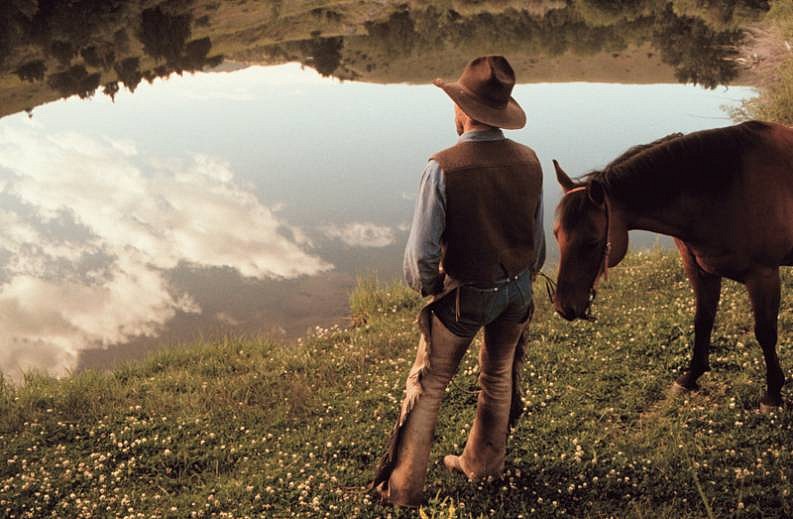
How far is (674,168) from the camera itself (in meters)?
6.45

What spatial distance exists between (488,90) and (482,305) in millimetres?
1715

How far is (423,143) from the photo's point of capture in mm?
41219

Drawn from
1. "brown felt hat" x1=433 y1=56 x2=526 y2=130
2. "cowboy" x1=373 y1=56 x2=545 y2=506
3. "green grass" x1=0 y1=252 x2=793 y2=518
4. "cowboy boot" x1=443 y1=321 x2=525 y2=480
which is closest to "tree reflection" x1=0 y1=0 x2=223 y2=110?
"green grass" x1=0 y1=252 x2=793 y2=518

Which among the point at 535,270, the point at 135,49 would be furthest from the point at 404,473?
the point at 135,49

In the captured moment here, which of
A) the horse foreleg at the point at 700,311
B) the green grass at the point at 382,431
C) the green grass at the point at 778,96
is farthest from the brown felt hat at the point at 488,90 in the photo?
the green grass at the point at 778,96

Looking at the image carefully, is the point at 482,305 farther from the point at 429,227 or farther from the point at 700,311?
the point at 700,311

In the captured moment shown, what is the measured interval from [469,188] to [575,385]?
14.4 ft

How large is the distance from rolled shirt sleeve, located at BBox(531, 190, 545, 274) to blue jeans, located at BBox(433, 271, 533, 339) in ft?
0.62

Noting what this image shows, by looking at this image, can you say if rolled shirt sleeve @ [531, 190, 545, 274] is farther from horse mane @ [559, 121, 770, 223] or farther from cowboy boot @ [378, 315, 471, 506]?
cowboy boot @ [378, 315, 471, 506]

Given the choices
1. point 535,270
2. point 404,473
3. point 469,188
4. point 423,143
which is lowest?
point 423,143

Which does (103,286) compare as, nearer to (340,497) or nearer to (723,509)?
(340,497)

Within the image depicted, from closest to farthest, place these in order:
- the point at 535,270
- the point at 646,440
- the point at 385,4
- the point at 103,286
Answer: the point at 535,270 < the point at 646,440 < the point at 103,286 < the point at 385,4

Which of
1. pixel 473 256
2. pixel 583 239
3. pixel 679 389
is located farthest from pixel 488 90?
pixel 679 389

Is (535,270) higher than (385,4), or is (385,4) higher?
(385,4)
